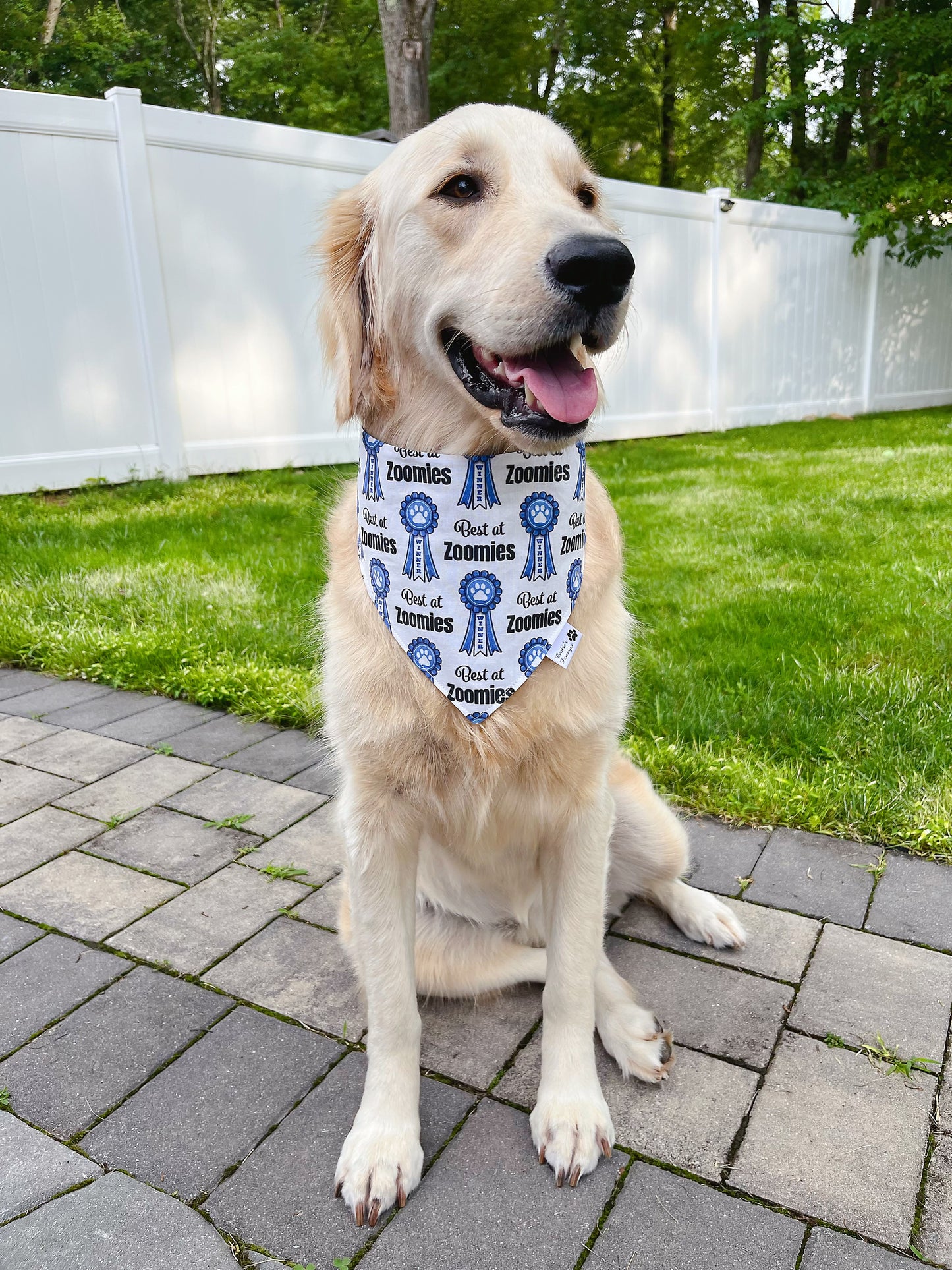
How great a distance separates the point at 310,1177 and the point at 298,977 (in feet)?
1.80

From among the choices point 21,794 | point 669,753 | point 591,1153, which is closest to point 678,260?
point 669,753

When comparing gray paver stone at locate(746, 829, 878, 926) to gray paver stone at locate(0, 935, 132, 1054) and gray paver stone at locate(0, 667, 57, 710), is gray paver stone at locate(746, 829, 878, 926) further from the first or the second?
gray paver stone at locate(0, 667, 57, 710)

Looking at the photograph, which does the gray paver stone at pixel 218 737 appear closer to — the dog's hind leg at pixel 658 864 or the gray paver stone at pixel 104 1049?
the gray paver stone at pixel 104 1049

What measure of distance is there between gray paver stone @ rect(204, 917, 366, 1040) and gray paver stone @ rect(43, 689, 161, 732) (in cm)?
162

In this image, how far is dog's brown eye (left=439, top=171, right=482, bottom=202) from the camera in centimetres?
172

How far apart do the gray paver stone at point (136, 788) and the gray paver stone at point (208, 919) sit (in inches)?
21.3

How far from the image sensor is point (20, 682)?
4.00 metres

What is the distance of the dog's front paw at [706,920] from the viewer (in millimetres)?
2135

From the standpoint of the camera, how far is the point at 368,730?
1693 millimetres

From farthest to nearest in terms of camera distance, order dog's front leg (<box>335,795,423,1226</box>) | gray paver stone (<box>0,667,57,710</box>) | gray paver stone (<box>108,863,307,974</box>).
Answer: gray paver stone (<box>0,667,57,710</box>) → gray paver stone (<box>108,863,307,974</box>) → dog's front leg (<box>335,795,423,1226</box>)

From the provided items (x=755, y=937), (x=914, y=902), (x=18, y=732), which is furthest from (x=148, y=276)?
(x=914, y=902)

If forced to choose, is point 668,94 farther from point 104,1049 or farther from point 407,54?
point 104,1049

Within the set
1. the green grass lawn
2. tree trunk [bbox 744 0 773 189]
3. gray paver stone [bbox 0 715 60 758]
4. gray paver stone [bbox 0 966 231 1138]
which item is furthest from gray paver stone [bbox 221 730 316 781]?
tree trunk [bbox 744 0 773 189]

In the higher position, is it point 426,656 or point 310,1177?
point 426,656
